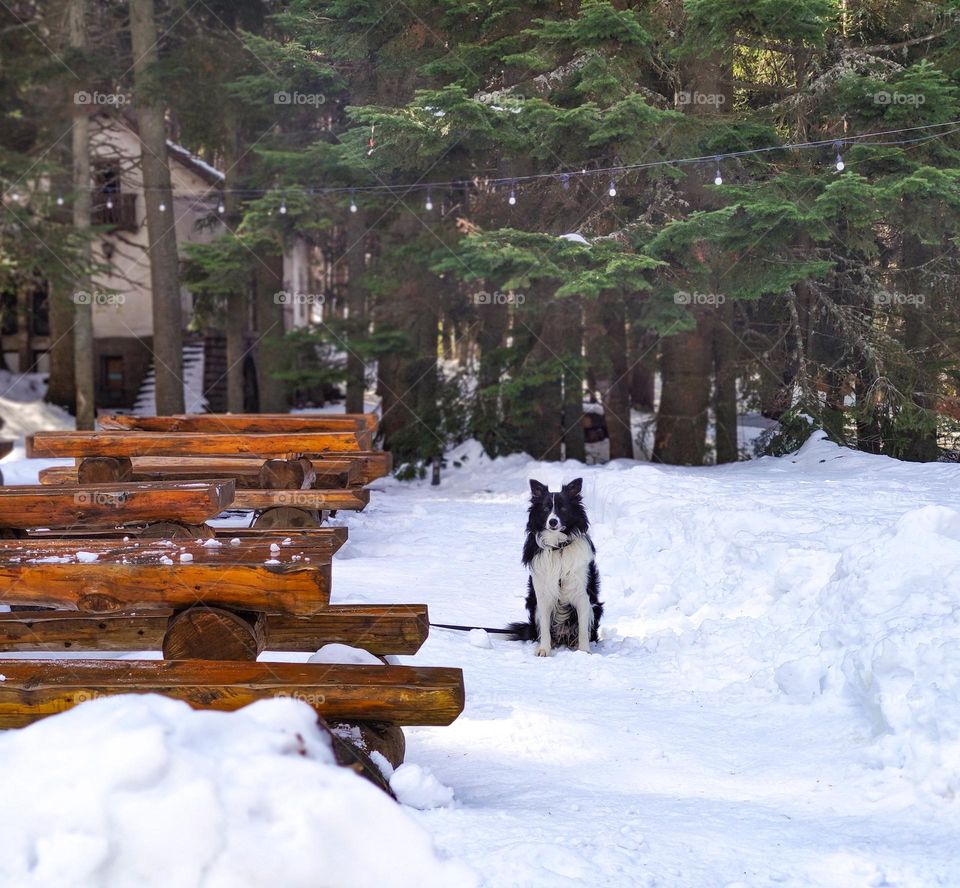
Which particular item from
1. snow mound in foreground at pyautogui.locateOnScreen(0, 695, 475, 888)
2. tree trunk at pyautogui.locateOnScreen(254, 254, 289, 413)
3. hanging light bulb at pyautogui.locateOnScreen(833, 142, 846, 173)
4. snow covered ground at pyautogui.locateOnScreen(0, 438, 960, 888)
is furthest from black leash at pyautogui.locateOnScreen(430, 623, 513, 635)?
tree trunk at pyautogui.locateOnScreen(254, 254, 289, 413)

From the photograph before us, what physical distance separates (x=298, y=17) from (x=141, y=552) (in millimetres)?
15461

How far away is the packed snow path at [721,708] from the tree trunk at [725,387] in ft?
22.9

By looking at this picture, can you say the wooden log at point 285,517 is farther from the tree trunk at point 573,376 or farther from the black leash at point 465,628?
the tree trunk at point 573,376

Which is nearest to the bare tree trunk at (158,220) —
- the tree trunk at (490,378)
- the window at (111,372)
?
the tree trunk at (490,378)

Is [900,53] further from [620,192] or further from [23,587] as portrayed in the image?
[23,587]

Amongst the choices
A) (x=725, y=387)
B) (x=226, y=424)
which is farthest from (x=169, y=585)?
(x=725, y=387)

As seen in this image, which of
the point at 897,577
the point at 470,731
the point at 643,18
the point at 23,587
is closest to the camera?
the point at 23,587

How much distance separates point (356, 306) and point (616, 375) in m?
5.45

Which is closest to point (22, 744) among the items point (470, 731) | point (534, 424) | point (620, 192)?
point (470, 731)

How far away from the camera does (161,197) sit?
2036 cm

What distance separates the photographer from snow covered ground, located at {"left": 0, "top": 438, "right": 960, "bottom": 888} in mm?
2791

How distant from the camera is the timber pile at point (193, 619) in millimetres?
4039

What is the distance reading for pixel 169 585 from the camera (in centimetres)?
452

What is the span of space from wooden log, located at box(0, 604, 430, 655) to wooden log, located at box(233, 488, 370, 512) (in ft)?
13.9
